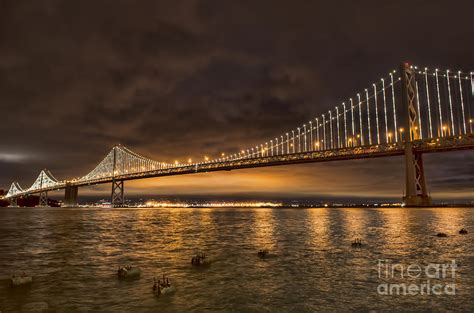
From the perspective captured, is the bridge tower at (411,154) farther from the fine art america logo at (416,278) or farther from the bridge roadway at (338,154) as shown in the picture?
the fine art america logo at (416,278)

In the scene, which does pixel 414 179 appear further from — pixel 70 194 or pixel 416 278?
pixel 70 194

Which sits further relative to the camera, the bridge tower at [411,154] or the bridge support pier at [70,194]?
the bridge support pier at [70,194]

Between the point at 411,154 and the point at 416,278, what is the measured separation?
48188 mm

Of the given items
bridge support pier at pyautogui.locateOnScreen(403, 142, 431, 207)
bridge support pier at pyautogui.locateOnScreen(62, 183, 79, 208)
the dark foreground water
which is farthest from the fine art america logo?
bridge support pier at pyautogui.locateOnScreen(62, 183, 79, 208)

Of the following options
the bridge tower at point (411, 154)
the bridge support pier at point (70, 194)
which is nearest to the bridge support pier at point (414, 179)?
the bridge tower at point (411, 154)

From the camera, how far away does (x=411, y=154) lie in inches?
2114

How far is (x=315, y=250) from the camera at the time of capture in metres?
16.1

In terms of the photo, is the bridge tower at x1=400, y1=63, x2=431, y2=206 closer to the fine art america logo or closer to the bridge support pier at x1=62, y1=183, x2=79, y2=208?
the fine art america logo

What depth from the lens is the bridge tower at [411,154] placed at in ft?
175

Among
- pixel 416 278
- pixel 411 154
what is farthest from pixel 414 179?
pixel 416 278

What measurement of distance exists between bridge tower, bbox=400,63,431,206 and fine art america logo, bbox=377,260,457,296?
145 feet

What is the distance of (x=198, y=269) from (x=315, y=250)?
20.5ft

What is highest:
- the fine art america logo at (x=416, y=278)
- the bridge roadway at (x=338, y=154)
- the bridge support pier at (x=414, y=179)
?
the bridge roadway at (x=338, y=154)

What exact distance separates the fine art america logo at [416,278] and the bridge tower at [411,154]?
4420 centimetres
